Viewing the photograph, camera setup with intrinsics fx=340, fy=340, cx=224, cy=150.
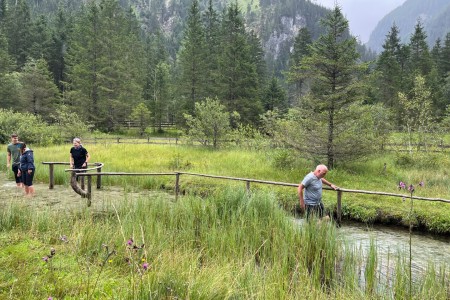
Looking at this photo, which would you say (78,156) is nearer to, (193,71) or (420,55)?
(193,71)

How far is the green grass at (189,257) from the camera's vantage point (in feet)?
13.1

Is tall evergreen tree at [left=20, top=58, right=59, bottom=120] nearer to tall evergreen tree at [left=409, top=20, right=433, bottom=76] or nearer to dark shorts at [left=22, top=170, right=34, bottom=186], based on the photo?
dark shorts at [left=22, top=170, right=34, bottom=186]

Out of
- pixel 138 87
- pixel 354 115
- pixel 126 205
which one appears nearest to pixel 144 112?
pixel 138 87

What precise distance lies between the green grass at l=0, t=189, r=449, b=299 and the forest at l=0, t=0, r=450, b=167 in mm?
9044

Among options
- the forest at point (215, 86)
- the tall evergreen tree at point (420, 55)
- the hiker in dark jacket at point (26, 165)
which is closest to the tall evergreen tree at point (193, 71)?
the forest at point (215, 86)

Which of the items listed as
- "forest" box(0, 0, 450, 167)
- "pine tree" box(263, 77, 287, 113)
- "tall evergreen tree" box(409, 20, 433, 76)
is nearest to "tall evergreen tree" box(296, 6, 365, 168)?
"forest" box(0, 0, 450, 167)

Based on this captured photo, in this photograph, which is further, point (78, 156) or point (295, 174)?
point (295, 174)

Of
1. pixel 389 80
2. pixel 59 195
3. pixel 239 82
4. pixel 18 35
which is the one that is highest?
pixel 18 35

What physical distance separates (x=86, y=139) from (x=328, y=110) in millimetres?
23010

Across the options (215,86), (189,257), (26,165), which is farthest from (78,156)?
(215,86)

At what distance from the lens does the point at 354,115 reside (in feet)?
48.9

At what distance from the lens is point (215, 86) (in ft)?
140

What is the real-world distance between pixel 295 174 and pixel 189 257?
10.2 metres

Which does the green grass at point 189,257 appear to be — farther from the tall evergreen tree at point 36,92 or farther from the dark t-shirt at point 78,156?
the tall evergreen tree at point 36,92
